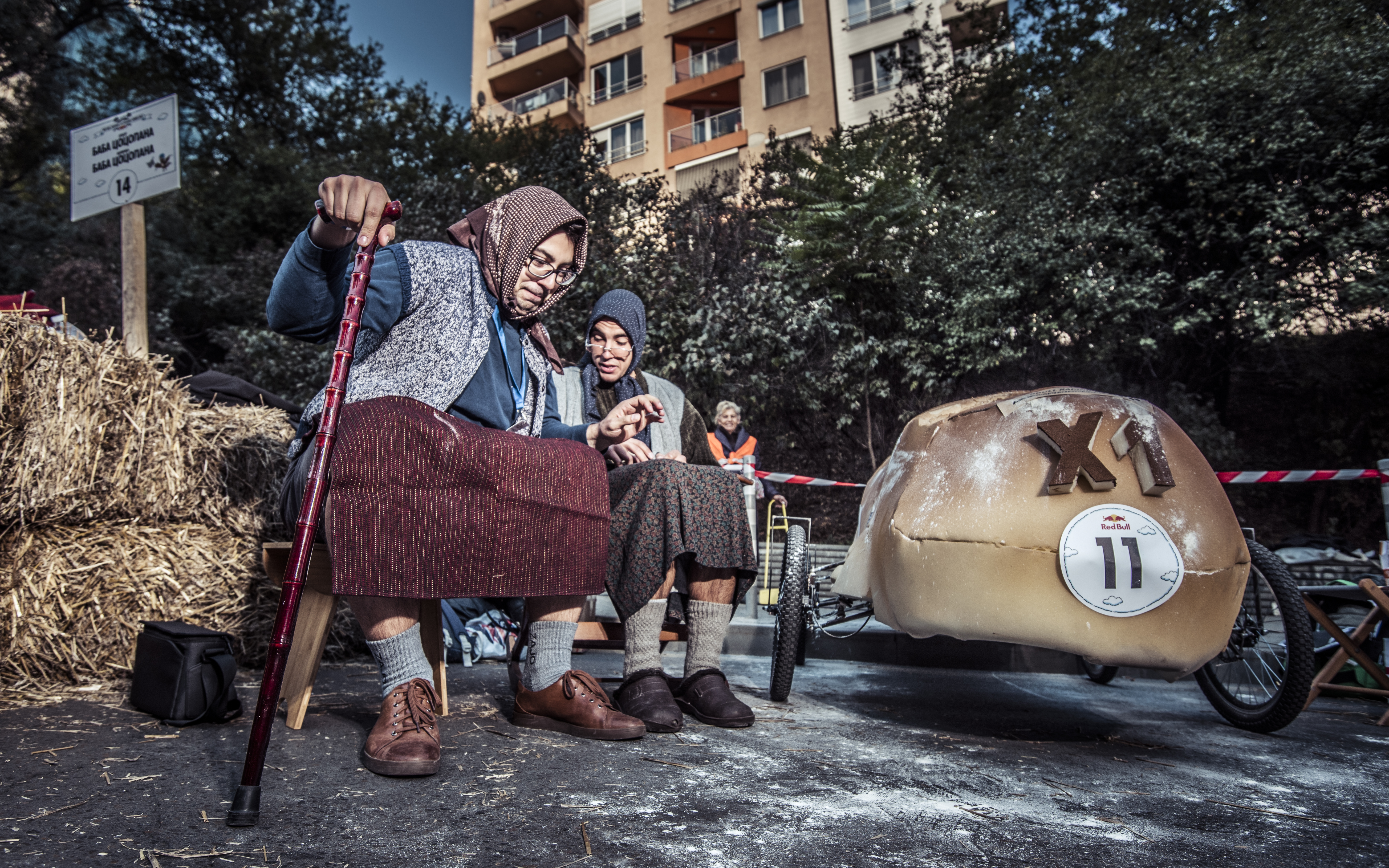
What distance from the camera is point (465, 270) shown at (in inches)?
99.2

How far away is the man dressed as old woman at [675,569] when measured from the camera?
2.74 metres

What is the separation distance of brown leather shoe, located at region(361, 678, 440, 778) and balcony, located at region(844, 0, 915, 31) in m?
24.9

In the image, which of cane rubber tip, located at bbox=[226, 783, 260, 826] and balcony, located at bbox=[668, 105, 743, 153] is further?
balcony, located at bbox=[668, 105, 743, 153]

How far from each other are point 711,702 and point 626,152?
28774mm

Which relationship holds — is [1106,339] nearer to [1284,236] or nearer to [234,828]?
[1284,236]

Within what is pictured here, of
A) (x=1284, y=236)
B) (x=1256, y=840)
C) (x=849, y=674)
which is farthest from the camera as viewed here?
(x=1284, y=236)

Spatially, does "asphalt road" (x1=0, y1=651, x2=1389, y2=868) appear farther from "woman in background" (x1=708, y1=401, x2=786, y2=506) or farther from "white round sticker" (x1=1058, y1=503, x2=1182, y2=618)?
"woman in background" (x1=708, y1=401, x2=786, y2=506)

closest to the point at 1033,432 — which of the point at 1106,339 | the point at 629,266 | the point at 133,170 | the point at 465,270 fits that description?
the point at 465,270

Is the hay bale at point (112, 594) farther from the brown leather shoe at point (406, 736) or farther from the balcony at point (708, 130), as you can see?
the balcony at point (708, 130)

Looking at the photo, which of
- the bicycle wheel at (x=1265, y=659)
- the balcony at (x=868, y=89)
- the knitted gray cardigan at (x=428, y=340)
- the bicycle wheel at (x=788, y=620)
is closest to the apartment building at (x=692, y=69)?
the balcony at (x=868, y=89)

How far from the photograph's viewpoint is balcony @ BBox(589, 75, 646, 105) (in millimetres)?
29109

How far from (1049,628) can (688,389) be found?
9.26m

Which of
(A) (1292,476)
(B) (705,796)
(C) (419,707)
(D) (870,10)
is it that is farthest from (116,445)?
(D) (870,10)

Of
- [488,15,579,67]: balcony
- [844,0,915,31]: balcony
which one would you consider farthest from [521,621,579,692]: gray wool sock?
[488,15,579,67]: balcony
